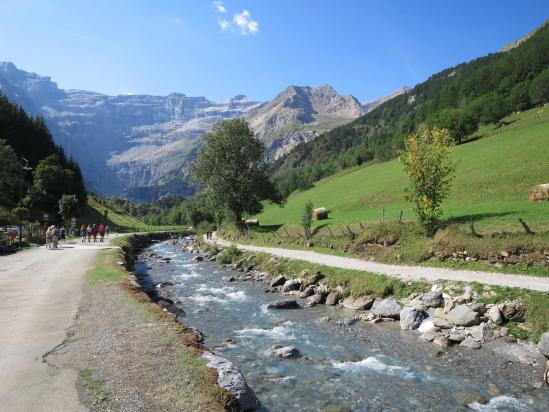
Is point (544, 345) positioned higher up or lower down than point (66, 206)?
lower down

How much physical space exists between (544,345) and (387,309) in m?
8.02

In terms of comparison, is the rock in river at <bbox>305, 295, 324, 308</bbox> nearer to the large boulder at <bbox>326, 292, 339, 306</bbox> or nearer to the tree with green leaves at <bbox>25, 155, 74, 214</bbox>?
the large boulder at <bbox>326, 292, 339, 306</bbox>

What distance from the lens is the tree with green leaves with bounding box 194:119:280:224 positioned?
231ft

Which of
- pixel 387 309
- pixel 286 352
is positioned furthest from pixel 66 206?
pixel 286 352

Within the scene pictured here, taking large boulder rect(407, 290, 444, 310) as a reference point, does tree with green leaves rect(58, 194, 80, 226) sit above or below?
above

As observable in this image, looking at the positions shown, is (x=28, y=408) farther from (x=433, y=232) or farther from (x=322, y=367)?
(x=433, y=232)

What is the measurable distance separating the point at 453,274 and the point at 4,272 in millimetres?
31044

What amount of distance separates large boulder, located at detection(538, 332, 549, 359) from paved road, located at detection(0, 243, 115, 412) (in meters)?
15.9

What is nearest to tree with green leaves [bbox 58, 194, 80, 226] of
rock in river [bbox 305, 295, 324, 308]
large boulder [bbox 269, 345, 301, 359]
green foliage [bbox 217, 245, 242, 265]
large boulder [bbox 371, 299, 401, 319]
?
green foliage [bbox 217, 245, 242, 265]

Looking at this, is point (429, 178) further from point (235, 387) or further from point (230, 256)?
point (235, 387)

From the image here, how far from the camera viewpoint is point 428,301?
21125 millimetres

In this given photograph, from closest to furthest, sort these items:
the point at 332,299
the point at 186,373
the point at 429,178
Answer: the point at 186,373 < the point at 332,299 < the point at 429,178

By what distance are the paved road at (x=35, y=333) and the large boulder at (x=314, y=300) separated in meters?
14.0

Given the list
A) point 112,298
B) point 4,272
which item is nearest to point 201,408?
point 112,298
